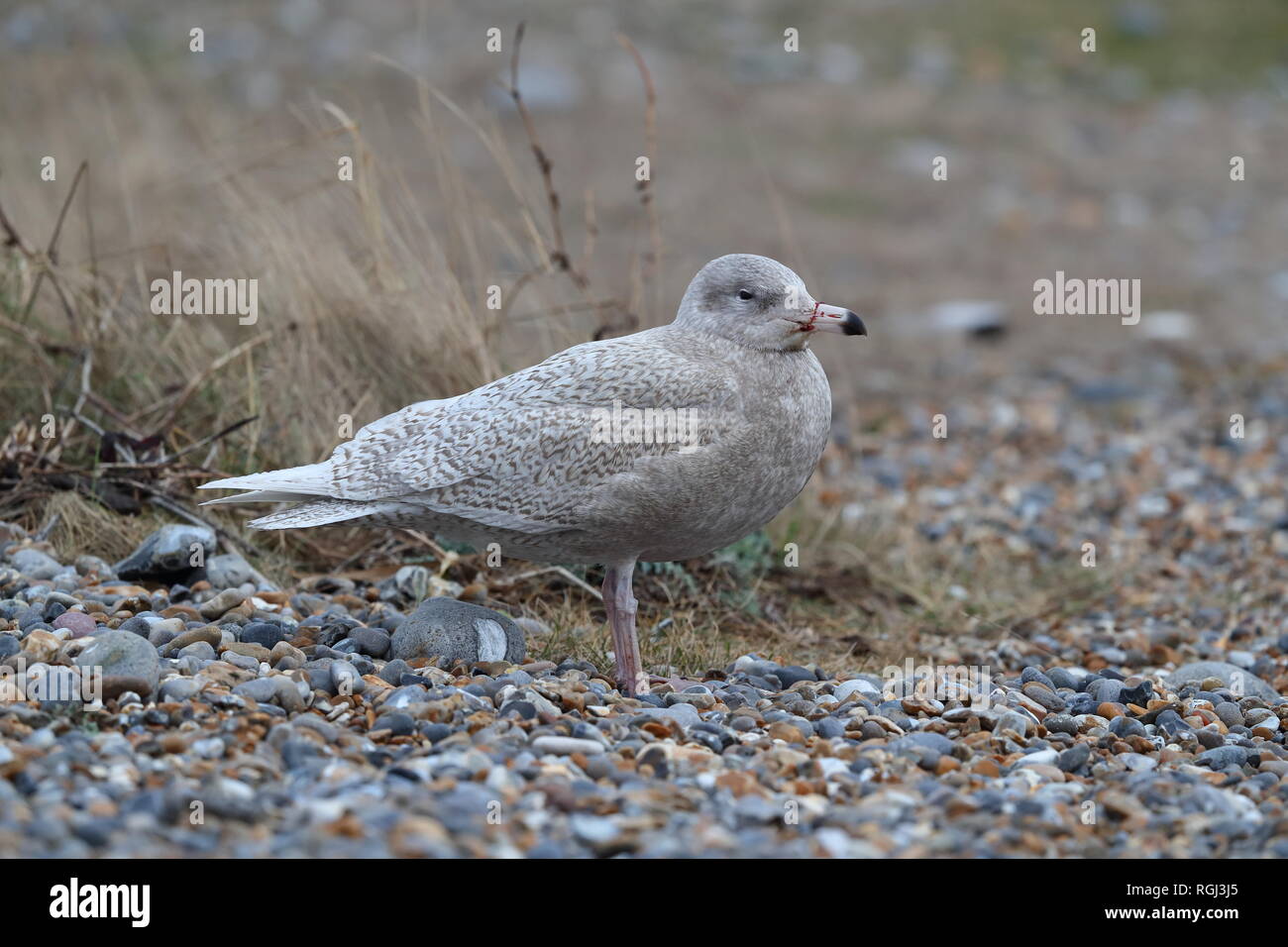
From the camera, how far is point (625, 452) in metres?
4.34

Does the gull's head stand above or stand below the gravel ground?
above

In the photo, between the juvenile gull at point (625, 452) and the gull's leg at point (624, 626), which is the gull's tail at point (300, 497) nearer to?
the juvenile gull at point (625, 452)

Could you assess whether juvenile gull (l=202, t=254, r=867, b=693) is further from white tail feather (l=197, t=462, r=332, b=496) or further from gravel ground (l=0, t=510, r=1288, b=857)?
gravel ground (l=0, t=510, r=1288, b=857)

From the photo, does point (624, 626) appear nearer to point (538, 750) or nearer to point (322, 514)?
point (538, 750)

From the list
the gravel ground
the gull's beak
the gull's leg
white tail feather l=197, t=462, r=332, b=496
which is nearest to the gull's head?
the gull's beak

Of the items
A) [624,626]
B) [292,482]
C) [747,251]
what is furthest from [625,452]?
[747,251]

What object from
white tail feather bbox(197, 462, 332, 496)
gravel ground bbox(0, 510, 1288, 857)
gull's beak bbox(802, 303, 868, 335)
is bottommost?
gravel ground bbox(0, 510, 1288, 857)

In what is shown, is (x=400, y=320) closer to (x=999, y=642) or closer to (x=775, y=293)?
(x=775, y=293)

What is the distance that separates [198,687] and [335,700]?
36cm

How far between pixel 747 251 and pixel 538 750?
357 inches

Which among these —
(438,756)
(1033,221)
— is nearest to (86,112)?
(1033,221)

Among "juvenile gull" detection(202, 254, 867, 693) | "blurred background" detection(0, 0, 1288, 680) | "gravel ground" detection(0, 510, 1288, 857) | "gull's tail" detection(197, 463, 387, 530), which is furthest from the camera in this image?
"blurred background" detection(0, 0, 1288, 680)

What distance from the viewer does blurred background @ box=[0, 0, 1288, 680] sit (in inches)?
247

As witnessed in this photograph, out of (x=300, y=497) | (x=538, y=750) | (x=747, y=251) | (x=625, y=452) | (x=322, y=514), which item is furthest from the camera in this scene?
(x=747, y=251)
